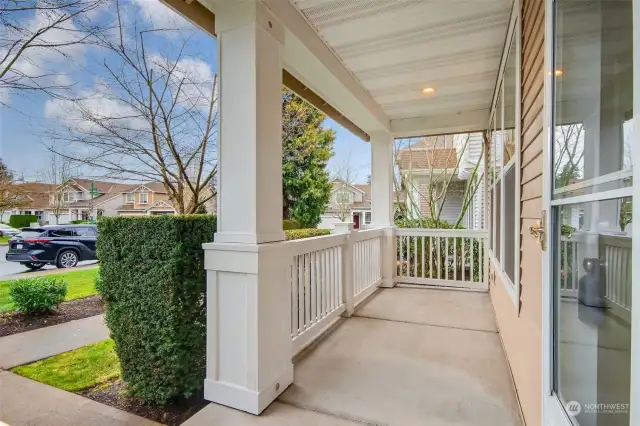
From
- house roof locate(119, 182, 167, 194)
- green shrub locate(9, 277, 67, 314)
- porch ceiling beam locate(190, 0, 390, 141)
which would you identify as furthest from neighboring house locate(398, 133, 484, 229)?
green shrub locate(9, 277, 67, 314)

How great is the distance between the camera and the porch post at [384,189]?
512 centimetres

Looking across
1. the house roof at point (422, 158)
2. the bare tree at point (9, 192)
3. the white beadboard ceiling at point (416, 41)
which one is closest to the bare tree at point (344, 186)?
the house roof at point (422, 158)

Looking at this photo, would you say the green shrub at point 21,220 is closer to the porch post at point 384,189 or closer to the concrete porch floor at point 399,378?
the concrete porch floor at point 399,378

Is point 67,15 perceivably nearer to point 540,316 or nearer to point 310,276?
point 310,276

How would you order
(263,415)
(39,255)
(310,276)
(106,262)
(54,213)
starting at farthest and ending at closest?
(39,255)
(310,276)
(54,213)
(106,262)
(263,415)

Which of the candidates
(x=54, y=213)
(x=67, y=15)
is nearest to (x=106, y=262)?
(x=54, y=213)

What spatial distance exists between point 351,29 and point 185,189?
81.3 inches

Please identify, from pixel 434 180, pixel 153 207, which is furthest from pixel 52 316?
pixel 434 180

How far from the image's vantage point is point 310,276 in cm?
294

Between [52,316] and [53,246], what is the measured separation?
0.97 metres

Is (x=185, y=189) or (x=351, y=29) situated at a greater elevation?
(x=351, y=29)

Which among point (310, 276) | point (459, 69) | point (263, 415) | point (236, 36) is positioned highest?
point (459, 69)

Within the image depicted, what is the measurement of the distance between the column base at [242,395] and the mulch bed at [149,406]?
200 millimetres

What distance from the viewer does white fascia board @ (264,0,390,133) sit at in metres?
2.32
